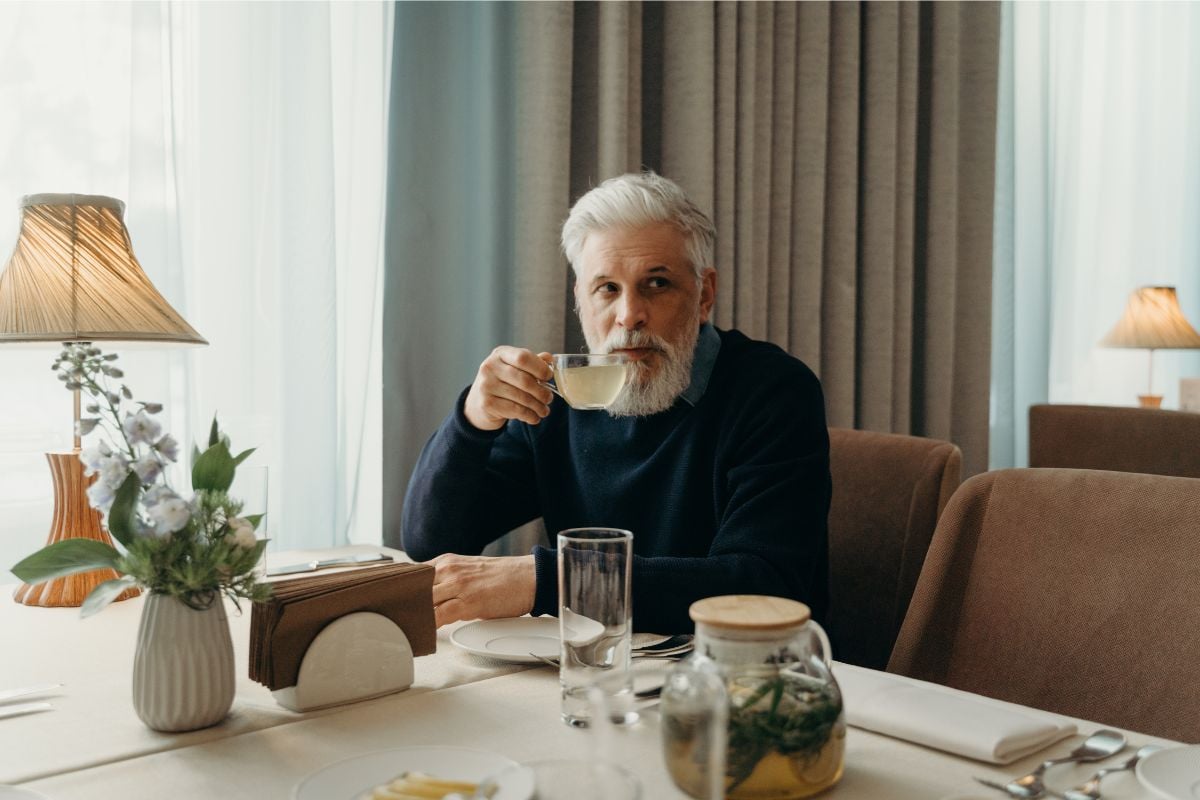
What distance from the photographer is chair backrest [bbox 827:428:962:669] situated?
1.60m

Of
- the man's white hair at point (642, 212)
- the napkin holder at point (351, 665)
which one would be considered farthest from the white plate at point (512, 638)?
the man's white hair at point (642, 212)

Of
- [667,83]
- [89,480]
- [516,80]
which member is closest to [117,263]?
[89,480]

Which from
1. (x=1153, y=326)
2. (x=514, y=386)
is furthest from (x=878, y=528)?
(x=1153, y=326)

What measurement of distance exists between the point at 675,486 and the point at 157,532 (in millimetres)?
865

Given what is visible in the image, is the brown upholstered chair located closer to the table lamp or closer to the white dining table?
the white dining table

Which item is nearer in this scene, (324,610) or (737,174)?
(324,610)

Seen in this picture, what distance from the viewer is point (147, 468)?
3.01 feet

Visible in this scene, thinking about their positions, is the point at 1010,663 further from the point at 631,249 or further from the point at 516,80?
the point at 516,80

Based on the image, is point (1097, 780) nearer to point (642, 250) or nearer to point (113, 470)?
point (113, 470)

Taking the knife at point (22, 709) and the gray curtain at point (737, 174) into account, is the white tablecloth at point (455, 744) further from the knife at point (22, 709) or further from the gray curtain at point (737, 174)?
the gray curtain at point (737, 174)

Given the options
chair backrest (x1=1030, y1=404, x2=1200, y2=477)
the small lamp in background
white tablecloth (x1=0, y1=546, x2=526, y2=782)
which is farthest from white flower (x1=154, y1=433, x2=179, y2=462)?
the small lamp in background

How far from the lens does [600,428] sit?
5.76 ft

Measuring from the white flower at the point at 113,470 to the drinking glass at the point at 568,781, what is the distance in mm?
421

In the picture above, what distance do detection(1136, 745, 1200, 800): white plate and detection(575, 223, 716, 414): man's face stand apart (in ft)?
3.10
